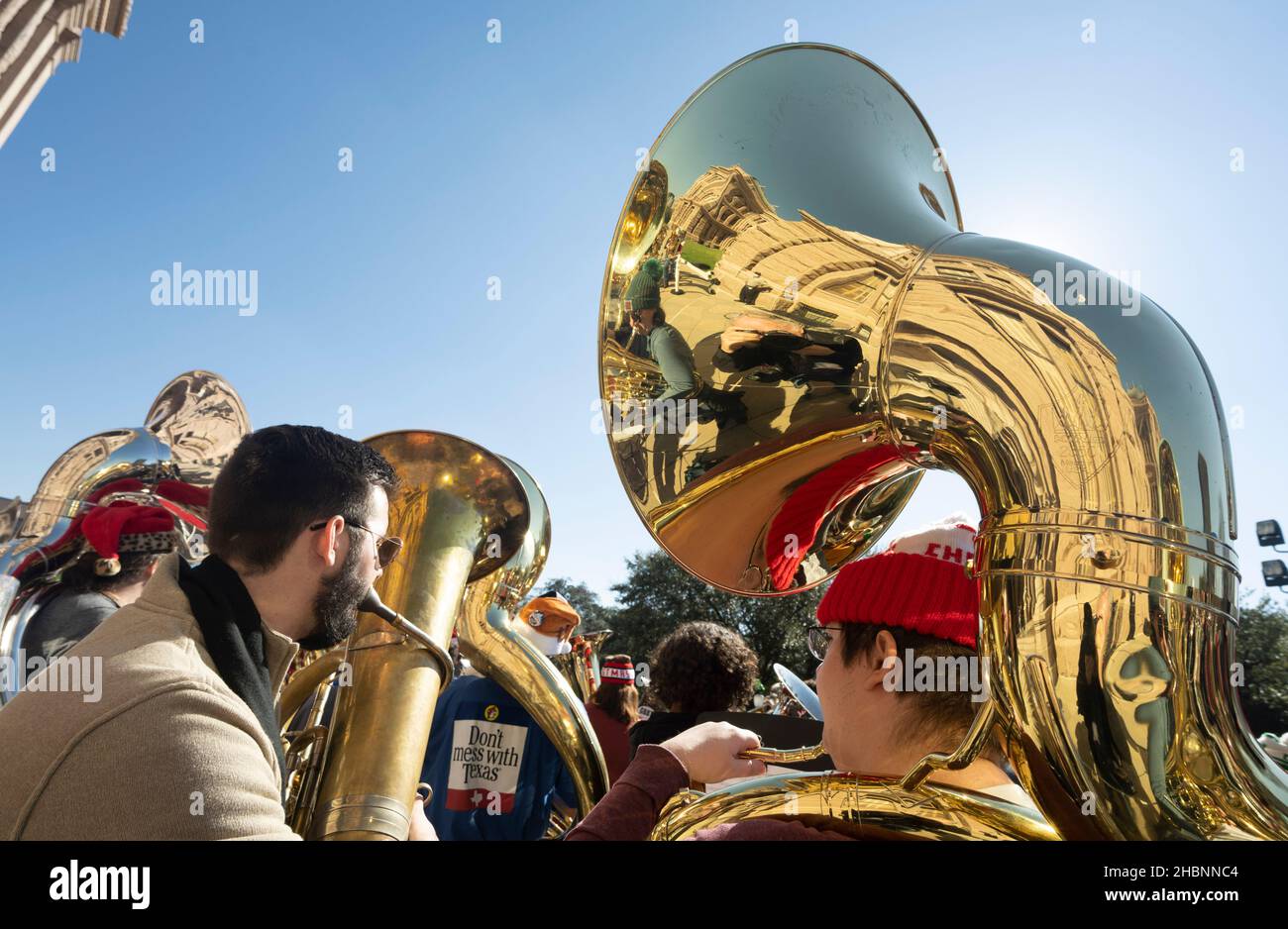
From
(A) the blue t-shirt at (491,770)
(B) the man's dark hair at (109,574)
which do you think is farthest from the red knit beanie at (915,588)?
(B) the man's dark hair at (109,574)

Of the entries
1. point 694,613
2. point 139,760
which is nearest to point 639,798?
point 139,760

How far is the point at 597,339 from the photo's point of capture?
5.90ft

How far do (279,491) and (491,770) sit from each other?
2167 millimetres

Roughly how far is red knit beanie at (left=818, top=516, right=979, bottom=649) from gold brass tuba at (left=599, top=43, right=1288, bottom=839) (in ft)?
0.28

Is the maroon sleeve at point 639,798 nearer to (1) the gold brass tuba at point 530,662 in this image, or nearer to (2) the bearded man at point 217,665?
(2) the bearded man at point 217,665

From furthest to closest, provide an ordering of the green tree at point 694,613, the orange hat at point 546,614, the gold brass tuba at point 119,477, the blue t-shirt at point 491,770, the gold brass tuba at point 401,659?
1. the green tree at point 694,613
2. the orange hat at point 546,614
3. the gold brass tuba at point 119,477
4. the blue t-shirt at point 491,770
5. the gold brass tuba at point 401,659

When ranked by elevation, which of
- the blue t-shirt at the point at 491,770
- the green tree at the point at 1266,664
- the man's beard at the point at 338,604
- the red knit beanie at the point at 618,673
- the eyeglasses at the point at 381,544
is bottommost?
the green tree at the point at 1266,664

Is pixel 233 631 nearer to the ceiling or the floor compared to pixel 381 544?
nearer to the floor

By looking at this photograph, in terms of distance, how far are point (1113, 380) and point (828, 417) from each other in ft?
1.48

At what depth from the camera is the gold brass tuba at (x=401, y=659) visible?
219cm

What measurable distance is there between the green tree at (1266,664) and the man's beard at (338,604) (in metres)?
15.9

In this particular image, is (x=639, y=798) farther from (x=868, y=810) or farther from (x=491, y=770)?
(x=491, y=770)

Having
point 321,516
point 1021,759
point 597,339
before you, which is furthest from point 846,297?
point 321,516

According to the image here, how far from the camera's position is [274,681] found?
1.87 metres
